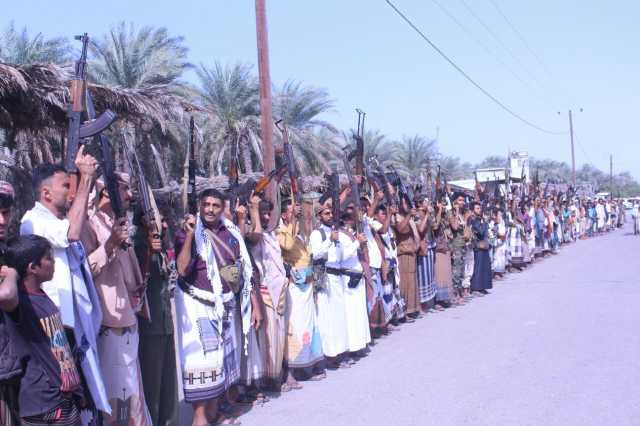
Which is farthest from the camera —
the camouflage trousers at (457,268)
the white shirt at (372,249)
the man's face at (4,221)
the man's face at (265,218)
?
the camouflage trousers at (457,268)

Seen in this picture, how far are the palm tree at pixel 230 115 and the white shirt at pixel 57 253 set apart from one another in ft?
46.4

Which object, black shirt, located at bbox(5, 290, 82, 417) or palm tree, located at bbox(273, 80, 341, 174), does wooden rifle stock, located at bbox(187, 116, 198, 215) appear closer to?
black shirt, located at bbox(5, 290, 82, 417)

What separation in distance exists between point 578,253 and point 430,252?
12.3 meters

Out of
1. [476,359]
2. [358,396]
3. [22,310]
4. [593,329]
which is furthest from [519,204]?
[22,310]

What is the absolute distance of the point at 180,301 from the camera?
5051mm

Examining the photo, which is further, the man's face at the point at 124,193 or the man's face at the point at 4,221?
the man's face at the point at 124,193

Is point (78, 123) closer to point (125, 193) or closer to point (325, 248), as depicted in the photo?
point (125, 193)

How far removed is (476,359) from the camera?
720 cm

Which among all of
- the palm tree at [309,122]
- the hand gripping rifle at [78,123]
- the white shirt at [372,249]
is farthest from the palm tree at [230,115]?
the hand gripping rifle at [78,123]

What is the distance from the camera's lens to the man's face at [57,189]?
11.9ft

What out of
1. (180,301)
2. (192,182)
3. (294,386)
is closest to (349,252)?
(294,386)

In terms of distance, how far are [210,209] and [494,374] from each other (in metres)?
3.16

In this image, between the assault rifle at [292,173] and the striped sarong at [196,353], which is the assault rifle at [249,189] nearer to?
the assault rifle at [292,173]

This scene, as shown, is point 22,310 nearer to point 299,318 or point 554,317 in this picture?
point 299,318
